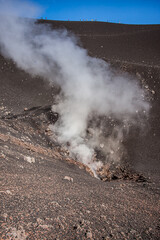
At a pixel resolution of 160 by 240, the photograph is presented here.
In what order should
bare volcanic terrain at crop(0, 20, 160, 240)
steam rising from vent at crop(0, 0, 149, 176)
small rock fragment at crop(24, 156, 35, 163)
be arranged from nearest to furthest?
1. bare volcanic terrain at crop(0, 20, 160, 240)
2. small rock fragment at crop(24, 156, 35, 163)
3. steam rising from vent at crop(0, 0, 149, 176)

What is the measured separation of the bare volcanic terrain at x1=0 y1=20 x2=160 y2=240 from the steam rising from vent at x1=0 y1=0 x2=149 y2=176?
0.51m

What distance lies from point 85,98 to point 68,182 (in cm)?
589

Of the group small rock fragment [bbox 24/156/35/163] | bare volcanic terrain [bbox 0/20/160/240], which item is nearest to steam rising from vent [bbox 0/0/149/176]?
bare volcanic terrain [bbox 0/20/160/240]

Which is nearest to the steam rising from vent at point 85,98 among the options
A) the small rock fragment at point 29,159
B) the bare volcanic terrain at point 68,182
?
the bare volcanic terrain at point 68,182

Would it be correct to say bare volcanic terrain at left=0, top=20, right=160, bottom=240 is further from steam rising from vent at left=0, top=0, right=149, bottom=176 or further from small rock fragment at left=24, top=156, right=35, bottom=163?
steam rising from vent at left=0, top=0, right=149, bottom=176

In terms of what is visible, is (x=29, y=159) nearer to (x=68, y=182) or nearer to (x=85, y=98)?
(x=68, y=182)

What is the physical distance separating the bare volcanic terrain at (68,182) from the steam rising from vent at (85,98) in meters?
0.51

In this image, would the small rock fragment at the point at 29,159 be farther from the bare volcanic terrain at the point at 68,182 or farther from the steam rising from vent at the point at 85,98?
the steam rising from vent at the point at 85,98

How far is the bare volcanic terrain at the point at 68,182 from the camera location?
2.63m

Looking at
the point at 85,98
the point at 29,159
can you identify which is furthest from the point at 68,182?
the point at 85,98

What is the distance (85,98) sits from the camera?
32.4 feet

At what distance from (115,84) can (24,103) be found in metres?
5.90

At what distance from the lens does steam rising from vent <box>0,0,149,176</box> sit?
8.48m

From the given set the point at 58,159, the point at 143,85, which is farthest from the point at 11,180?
the point at 143,85
